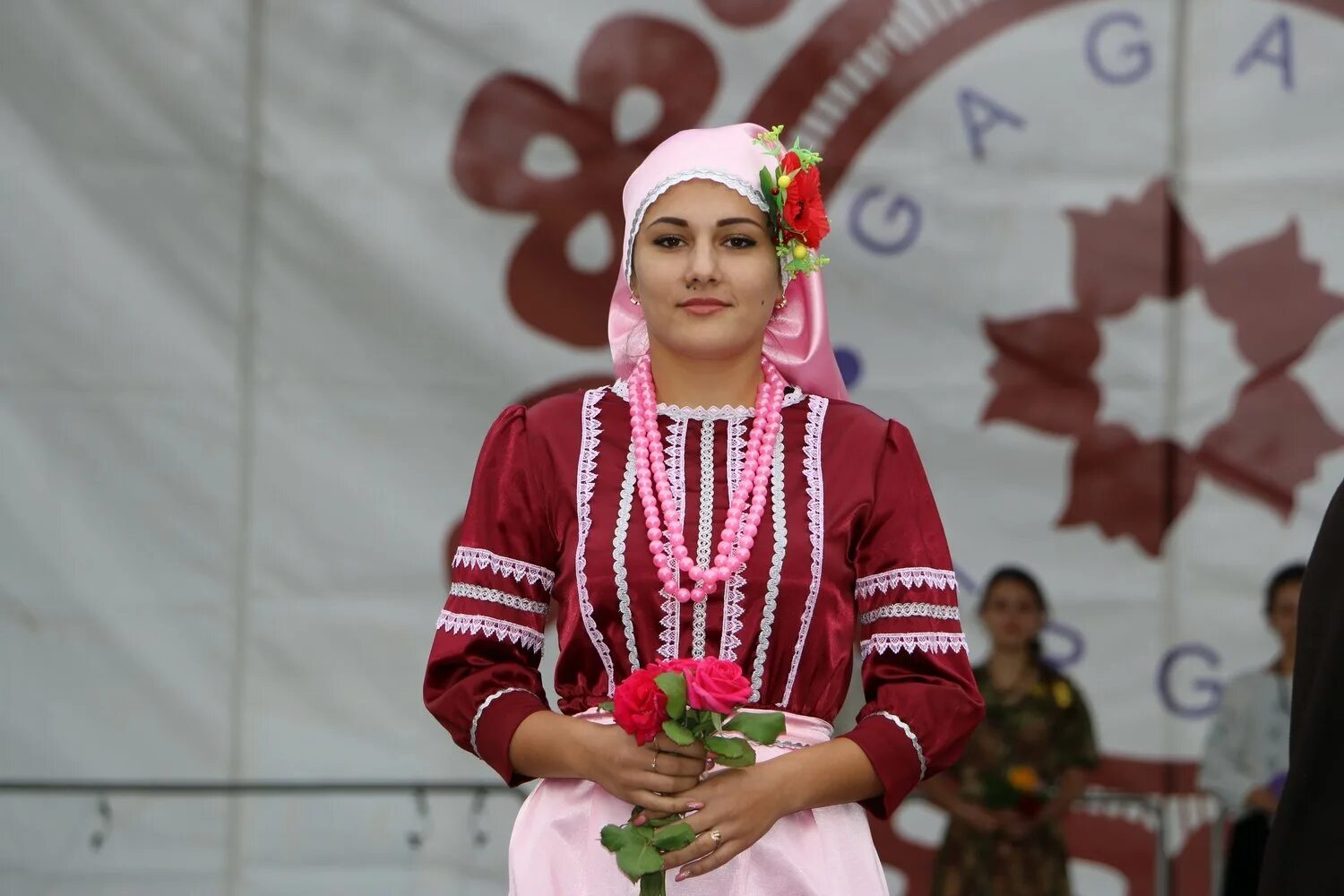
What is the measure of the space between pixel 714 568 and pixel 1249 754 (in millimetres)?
2359

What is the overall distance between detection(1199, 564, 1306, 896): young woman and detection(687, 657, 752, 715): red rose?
Answer: 238 centimetres

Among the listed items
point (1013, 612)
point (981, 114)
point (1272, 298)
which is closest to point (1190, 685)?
point (1013, 612)

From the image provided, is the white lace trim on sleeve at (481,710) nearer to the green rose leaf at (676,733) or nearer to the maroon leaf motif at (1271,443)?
the green rose leaf at (676,733)

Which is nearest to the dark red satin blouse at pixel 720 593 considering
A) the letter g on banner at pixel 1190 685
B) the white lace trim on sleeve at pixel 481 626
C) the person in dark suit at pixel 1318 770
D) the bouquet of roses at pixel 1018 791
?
the white lace trim on sleeve at pixel 481 626

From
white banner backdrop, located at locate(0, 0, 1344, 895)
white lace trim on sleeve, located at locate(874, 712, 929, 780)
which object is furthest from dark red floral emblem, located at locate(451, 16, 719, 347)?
white lace trim on sleeve, located at locate(874, 712, 929, 780)

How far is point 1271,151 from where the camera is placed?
3820mm

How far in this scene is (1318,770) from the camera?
5.20ft

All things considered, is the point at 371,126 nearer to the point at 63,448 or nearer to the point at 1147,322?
the point at 63,448

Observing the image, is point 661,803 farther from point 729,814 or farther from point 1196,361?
point 1196,361

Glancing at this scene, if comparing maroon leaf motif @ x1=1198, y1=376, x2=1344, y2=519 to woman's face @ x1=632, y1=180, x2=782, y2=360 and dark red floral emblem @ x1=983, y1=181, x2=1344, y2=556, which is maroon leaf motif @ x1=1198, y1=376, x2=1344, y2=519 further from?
woman's face @ x1=632, y1=180, x2=782, y2=360

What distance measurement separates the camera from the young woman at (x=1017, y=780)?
401cm

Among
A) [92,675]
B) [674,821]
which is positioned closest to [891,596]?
[674,821]

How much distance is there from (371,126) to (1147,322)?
63.4 inches

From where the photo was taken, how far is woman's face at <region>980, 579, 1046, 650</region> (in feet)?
12.8
